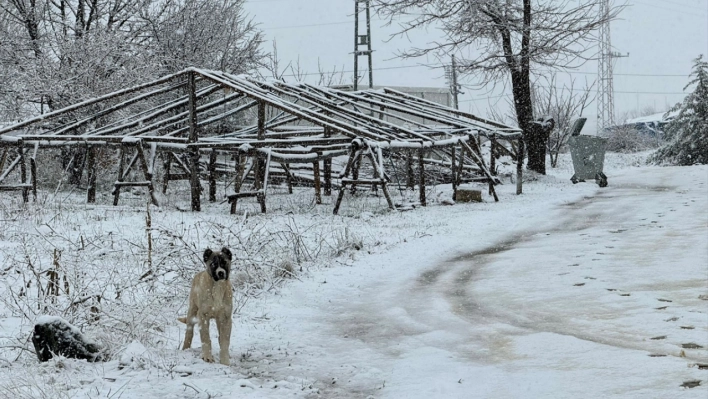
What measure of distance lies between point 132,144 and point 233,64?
1254 centimetres

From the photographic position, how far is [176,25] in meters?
26.1

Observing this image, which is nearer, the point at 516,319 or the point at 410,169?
the point at 516,319

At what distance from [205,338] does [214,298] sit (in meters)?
0.33

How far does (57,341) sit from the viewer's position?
5.23 metres

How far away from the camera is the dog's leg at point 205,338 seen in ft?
16.4

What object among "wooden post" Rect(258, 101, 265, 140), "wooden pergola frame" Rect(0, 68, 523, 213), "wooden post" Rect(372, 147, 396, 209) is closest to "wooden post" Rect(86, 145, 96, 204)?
"wooden pergola frame" Rect(0, 68, 523, 213)

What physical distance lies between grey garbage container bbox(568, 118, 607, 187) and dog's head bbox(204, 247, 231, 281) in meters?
17.5

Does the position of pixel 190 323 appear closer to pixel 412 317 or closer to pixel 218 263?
pixel 218 263

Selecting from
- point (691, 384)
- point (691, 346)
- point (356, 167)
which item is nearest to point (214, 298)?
point (691, 384)

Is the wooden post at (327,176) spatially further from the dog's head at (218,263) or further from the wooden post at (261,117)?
the dog's head at (218,263)

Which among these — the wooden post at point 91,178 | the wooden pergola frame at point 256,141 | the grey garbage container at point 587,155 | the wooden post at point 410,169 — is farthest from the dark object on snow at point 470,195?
the wooden post at point 91,178

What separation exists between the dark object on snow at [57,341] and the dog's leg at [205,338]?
33.6 inches

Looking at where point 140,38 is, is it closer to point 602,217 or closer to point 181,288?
point 602,217

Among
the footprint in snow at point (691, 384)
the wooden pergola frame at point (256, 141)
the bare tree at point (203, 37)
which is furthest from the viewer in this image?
the bare tree at point (203, 37)
